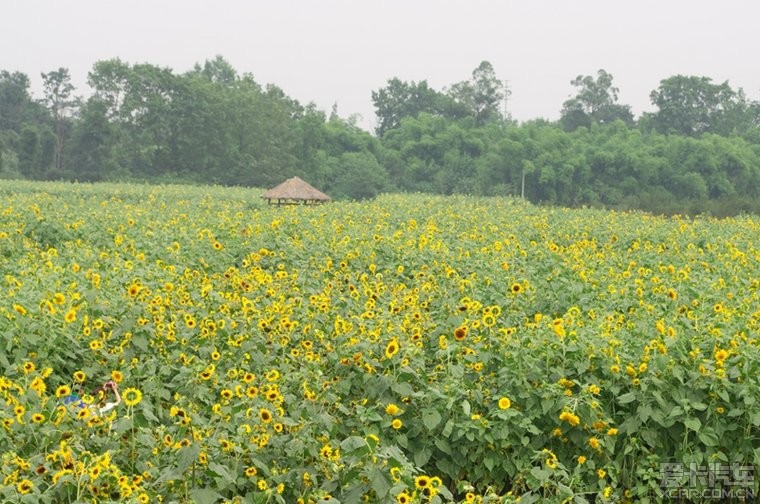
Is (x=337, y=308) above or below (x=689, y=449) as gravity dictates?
above

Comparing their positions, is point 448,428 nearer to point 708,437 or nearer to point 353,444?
point 353,444

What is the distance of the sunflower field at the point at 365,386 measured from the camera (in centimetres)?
299

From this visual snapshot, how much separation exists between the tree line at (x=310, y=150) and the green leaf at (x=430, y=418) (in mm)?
33151

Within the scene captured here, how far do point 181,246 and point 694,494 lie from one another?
17.5 feet

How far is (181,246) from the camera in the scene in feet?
26.2

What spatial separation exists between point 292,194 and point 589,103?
42.3 meters

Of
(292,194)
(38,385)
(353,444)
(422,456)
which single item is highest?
(292,194)

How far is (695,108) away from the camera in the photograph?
55.1 metres

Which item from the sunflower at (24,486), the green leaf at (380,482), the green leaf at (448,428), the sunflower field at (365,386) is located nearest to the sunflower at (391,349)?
the sunflower field at (365,386)

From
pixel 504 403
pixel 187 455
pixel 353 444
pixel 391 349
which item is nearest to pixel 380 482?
pixel 353 444

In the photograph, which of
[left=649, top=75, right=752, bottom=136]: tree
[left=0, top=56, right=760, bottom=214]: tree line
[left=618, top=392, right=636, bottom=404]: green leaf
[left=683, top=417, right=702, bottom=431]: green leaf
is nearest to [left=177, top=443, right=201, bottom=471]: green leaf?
[left=618, top=392, right=636, bottom=404]: green leaf

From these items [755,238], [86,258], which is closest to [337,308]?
[86,258]

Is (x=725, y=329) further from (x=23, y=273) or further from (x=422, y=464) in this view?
(x=23, y=273)

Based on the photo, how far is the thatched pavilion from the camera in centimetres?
2322
